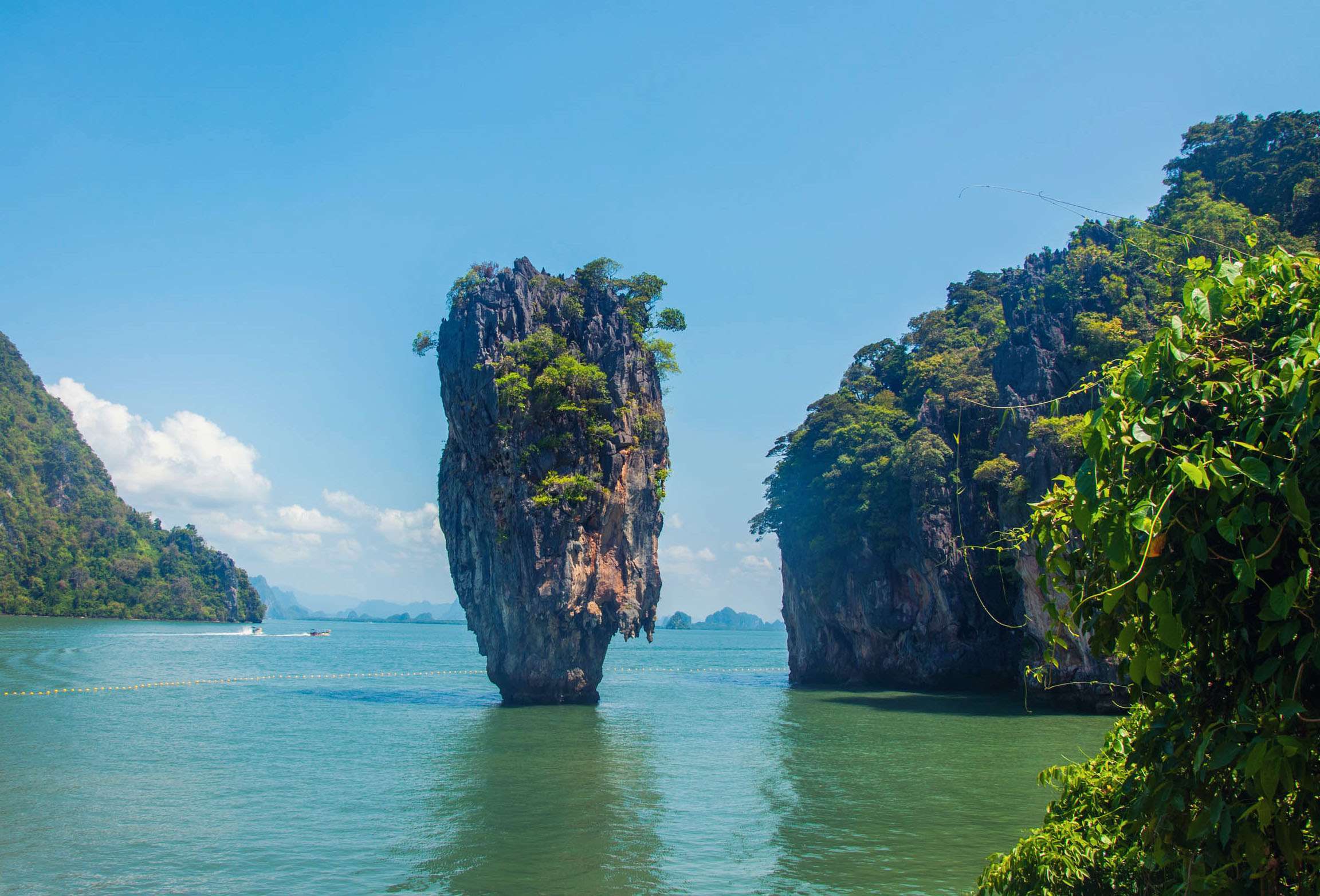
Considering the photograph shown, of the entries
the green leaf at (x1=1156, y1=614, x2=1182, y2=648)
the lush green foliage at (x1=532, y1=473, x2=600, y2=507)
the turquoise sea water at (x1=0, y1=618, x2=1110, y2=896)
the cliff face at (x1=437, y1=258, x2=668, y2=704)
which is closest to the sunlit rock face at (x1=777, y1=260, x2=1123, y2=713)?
the turquoise sea water at (x1=0, y1=618, x2=1110, y2=896)

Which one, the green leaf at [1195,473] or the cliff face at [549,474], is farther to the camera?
the cliff face at [549,474]

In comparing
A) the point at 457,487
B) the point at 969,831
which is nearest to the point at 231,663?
the point at 457,487

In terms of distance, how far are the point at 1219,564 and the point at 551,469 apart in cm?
2987

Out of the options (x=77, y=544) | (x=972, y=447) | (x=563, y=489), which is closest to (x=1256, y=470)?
(x=563, y=489)

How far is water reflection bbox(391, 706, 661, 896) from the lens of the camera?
12.9 m

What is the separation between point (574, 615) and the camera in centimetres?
3206

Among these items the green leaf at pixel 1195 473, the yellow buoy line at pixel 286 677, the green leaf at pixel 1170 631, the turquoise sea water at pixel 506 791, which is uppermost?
the green leaf at pixel 1195 473

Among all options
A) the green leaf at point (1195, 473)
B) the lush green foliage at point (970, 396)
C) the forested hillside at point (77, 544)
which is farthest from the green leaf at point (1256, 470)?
the forested hillside at point (77, 544)

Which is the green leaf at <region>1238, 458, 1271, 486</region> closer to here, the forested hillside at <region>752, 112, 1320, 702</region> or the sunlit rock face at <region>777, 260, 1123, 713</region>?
the forested hillside at <region>752, 112, 1320, 702</region>

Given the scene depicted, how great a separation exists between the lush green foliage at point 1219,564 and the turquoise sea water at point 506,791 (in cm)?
1018

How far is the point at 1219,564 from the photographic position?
314 centimetres

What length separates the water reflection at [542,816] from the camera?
42.3ft

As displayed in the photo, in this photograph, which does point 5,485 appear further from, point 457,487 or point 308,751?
point 308,751

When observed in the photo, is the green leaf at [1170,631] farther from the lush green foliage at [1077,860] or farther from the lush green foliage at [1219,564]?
the lush green foliage at [1077,860]
